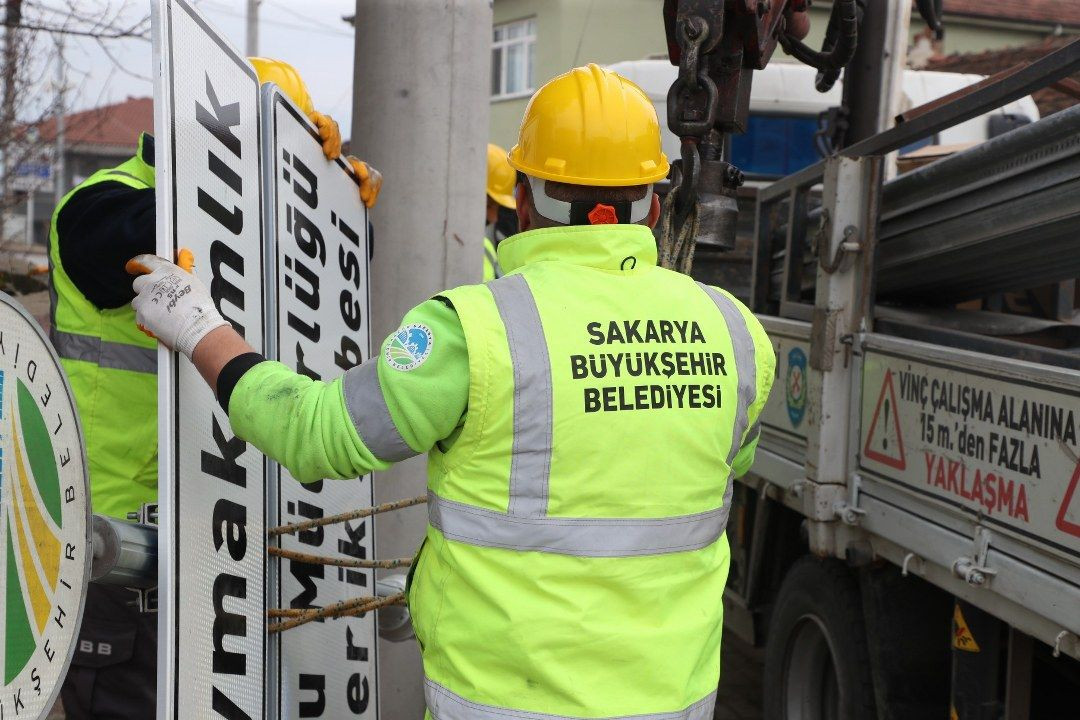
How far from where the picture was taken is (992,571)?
8.46 feet

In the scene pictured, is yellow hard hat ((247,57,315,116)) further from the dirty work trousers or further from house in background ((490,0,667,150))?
house in background ((490,0,667,150))

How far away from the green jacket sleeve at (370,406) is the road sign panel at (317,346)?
1.89 ft

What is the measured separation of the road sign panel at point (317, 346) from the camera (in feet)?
8.28

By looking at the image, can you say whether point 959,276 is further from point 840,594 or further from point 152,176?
point 152,176

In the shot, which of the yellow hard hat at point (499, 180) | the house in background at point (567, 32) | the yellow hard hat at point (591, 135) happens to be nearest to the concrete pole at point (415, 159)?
the yellow hard hat at point (591, 135)

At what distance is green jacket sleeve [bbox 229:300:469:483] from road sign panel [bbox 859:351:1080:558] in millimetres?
1322

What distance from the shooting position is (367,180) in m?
3.03

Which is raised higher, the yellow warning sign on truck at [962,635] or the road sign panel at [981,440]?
the road sign panel at [981,440]

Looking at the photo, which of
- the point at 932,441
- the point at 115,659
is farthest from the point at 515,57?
the point at 115,659

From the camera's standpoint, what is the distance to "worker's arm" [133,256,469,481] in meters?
1.82

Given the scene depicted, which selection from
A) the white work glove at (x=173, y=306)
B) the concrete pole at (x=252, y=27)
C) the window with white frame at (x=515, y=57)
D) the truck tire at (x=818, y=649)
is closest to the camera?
the white work glove at (x=173, y=306)

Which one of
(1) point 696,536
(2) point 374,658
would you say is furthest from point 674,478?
(2) point 374,658

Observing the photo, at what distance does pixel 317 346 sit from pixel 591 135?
3.23 feet

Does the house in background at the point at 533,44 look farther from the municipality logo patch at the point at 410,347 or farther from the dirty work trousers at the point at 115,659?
the municipality logo patch at the point at 410,347
